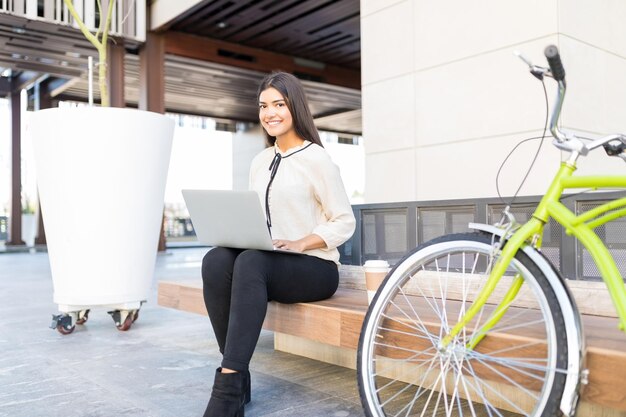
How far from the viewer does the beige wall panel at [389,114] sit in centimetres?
362

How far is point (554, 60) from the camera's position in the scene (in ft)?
3.34

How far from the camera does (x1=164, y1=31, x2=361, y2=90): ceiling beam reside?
8.32 meters

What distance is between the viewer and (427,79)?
351 centimetres

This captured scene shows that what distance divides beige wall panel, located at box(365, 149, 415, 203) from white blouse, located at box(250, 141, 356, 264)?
1738 millimetres

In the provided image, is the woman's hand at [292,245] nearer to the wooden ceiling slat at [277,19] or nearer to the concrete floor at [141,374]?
the concrete floor at [141,374]

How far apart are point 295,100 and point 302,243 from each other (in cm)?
48

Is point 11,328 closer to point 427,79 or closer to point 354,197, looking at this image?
point 427,79

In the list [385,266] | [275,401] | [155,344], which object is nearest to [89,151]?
[155,344]

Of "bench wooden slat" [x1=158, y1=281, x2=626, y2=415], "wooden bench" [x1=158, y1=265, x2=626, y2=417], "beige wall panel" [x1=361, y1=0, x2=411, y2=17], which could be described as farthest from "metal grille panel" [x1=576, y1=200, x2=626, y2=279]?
"beige wall panel" [x1=361, y1=0, x2=411, y2=17]

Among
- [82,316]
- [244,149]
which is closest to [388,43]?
[82,316]

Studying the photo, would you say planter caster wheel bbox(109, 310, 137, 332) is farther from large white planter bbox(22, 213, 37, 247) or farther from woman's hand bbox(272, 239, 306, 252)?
large white planter bbox(22, 213, 37, 247)

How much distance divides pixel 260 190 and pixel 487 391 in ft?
3.07

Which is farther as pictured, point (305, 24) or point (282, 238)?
point (305, 24)

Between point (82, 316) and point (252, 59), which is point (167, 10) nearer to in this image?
point (252, 59)
